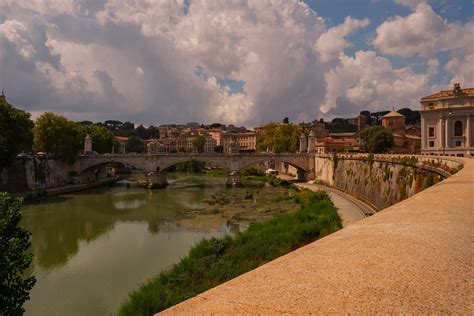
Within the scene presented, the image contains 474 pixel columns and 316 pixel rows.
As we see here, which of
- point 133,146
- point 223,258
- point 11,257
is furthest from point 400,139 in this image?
point 11,257

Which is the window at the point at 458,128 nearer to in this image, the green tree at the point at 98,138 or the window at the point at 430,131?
the window at the point at 430,131

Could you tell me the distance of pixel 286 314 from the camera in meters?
2.07

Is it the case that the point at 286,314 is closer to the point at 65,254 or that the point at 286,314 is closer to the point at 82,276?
the point at 82,276

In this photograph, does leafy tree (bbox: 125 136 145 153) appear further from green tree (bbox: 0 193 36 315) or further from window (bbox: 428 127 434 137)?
green tree (bbox: 0 193 36 315)

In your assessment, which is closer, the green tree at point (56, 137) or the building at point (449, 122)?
the building at point (449, 122)

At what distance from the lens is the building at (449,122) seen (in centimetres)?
3366

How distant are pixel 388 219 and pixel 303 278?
2.22 meters

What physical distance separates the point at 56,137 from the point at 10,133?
992 cm

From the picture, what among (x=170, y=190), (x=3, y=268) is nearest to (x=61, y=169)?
(x=170, y=190)

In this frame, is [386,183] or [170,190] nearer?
[386,183]

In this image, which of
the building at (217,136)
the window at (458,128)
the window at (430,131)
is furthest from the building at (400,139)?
the building at (217,136)

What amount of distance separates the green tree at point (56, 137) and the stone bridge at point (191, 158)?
2.51 m

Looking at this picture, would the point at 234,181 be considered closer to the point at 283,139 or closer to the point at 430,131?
the point at 283,139

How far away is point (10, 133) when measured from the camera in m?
28.3
